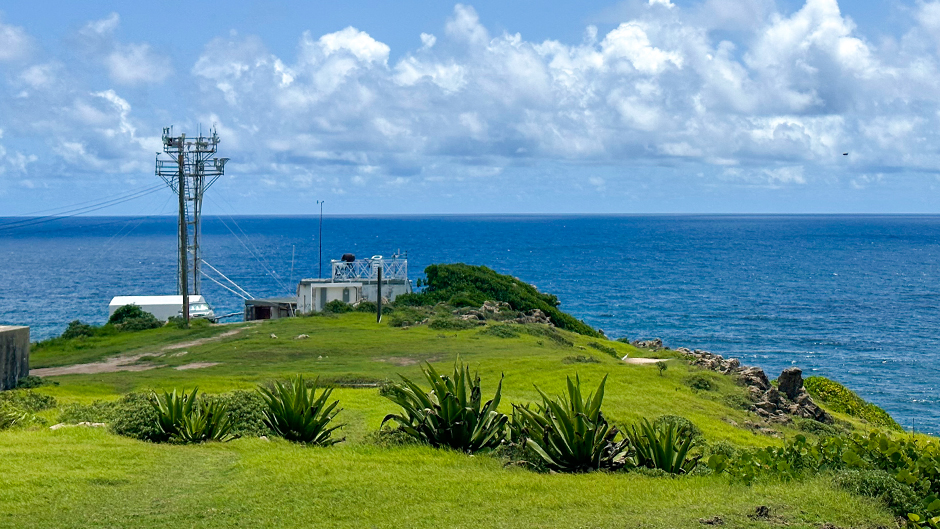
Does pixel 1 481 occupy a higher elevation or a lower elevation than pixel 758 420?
higher

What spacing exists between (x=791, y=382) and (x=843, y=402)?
6.12 metres

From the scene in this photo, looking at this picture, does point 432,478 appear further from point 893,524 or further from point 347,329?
point 347,329

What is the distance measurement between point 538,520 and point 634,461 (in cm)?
295

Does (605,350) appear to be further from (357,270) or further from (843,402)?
(357,270)

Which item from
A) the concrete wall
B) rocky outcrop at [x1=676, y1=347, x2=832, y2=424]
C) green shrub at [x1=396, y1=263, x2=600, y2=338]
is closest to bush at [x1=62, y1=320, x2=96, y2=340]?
green shrub at [x1=396, y1=263, x2=600, y2=338]

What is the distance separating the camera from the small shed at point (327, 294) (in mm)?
48500

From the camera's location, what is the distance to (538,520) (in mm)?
8711

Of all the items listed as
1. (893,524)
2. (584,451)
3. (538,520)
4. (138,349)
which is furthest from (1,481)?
(138,349)

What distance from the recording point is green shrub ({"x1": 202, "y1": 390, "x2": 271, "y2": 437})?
13.1 m

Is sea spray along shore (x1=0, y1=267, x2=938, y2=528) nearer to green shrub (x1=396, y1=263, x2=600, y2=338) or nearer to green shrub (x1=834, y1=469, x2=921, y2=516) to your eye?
green shrub (x1=834, y1=469, x2=921, y2=516)

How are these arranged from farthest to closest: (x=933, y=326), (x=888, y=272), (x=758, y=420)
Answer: (x=888, y=272) → (x=933, y=326) → (x=758, y=420)

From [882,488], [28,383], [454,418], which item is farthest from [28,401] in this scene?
[882,488]

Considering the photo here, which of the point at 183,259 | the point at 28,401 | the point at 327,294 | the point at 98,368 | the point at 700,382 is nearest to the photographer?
the point at 28,401

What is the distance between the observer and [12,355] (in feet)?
69.2
